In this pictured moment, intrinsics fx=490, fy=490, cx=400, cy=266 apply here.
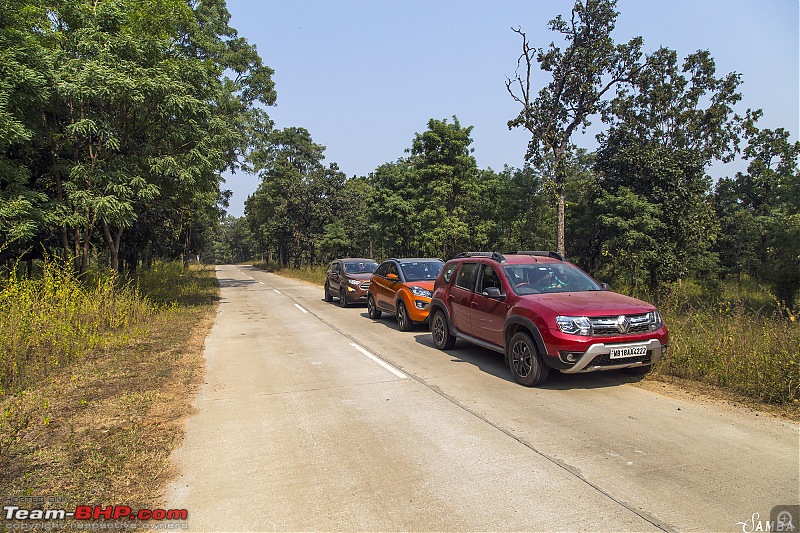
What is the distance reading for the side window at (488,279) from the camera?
7.95m

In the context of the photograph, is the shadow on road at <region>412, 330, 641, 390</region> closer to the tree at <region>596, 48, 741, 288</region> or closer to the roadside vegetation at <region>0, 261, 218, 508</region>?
the roadside vegetation at <region>0, 261, 218, 508</region>

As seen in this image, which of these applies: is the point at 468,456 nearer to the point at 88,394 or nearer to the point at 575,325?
the point at 575,325

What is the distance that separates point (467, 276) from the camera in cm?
889

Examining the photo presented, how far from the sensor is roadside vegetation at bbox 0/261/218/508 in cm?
402

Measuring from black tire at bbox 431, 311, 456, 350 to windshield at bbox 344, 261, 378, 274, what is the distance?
8.92 meters

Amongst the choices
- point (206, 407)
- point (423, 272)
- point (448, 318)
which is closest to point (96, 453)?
point (206, 407)

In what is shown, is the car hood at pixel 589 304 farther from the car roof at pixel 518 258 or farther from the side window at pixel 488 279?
the car roof at pixel 518 258

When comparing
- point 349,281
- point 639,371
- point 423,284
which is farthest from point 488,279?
point 349,281

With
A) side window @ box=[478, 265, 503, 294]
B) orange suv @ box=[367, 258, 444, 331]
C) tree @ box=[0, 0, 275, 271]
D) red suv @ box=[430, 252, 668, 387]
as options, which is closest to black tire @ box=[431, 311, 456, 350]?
red suv @ box=[430, 252, 668, 387]

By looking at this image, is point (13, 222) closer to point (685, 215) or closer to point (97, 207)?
point (97, 207)

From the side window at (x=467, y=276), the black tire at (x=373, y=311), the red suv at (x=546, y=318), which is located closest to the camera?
the red suv at (x=546, y=318)

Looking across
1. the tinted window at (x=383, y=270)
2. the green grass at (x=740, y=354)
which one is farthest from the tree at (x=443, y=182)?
the green grass at (x=740, y=354)

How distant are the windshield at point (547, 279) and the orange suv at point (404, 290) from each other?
397 centimetres

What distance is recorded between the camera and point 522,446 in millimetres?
4645
